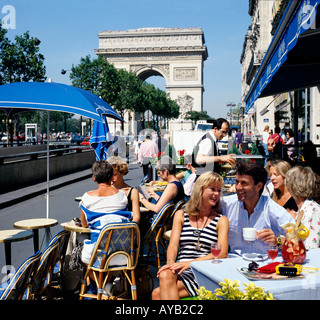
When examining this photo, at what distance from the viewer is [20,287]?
350 centimetres

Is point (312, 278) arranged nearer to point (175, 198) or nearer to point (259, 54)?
point (175, 198)

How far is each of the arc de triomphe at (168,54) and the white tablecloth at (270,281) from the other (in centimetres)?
7800

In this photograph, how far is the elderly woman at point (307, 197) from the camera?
380 cm

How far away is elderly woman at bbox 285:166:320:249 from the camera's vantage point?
380 cm

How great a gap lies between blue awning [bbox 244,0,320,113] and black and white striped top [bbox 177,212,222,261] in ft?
5.40

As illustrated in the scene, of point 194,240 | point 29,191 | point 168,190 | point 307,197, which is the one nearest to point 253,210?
point 307,197

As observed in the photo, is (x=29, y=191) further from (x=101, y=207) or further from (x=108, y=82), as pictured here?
(x=108, y=82)

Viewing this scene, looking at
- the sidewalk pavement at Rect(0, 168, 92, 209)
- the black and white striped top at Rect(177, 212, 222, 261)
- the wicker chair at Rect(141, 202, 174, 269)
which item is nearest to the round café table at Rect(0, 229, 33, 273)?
the wicker chair at Rect(141, 202, 174, 269)

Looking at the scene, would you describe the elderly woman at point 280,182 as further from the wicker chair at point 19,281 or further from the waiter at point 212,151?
the wicker chair at point 19,281

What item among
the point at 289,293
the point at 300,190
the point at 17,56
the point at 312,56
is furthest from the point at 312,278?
the point at 17,56

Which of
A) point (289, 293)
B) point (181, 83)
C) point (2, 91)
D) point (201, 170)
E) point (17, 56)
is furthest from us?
point (181, 83)

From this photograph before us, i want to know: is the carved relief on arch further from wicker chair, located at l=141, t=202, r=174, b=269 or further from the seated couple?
the seated couple

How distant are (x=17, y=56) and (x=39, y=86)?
28048mm

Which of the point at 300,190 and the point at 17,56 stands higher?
the point at 17,56
